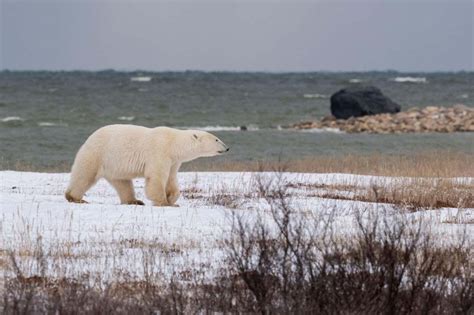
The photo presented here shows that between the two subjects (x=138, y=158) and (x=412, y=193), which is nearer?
(x=138, y=158)

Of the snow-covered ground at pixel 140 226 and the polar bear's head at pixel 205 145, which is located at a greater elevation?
the polar bear's head at pixel 205 145

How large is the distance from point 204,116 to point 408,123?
45.8 feet

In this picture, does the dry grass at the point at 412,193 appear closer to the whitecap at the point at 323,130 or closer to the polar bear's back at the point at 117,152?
the polar bear's back at the point at 117,152

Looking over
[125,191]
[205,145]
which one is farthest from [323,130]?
[125,191]

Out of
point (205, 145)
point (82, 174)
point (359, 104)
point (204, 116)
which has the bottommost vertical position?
point (204, 116)

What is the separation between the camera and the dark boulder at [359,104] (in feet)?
144

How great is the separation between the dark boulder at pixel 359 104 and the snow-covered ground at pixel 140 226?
29.5 m

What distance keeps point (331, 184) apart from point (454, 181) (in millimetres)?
1888

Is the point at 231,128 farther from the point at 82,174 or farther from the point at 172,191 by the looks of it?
the point at 82,174

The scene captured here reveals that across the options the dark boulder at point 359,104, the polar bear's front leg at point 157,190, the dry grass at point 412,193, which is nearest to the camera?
the polar bear's front leg at point 157,190

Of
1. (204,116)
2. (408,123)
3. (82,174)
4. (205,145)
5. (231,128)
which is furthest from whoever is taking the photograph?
(204,116)

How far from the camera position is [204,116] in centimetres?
5119

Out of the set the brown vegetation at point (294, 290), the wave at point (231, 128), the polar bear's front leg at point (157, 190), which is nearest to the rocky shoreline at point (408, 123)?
the wave at point (231, 128)

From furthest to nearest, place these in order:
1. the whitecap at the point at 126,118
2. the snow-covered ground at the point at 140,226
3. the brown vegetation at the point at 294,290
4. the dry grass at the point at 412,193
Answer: the whitecap at the point at 126,118 → the dry grass at the point at 412,193 → the snow-covered ground at the point at 140,226 → the brown vegetation at the point at 294,290
